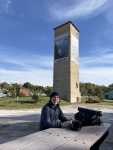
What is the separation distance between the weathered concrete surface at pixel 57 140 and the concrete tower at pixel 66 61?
93.7 ft

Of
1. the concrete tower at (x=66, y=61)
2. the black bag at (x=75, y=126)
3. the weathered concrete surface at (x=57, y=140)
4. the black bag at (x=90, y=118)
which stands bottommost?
the weathered concrete surface at (x=57, y=140)

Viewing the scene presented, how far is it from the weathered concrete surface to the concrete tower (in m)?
28.6

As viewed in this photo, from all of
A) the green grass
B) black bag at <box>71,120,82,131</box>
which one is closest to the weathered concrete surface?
black bag at <box>71,120,82,131</box>

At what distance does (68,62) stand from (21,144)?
2977 cm

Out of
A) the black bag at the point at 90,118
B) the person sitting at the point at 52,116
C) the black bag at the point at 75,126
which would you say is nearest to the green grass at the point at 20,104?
the person sitting at the point at 52,116

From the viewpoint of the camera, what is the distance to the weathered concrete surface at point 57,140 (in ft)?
9.04

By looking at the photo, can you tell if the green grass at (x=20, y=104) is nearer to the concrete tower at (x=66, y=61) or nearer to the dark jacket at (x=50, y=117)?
the concrete tower at (x=66, y=61)

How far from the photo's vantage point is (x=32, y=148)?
2674 millimetres

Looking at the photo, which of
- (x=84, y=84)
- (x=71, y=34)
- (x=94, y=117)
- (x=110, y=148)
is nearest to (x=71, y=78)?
(x=71, y=34)

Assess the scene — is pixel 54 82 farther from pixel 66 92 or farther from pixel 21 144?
pixel 21 144

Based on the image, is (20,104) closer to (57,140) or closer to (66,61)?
(66,61)

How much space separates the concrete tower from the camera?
32.5 metres

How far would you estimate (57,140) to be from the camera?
3.14 m

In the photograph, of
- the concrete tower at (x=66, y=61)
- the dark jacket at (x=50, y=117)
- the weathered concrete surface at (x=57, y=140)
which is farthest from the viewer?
the concrete tower at (x=66, y=61)
